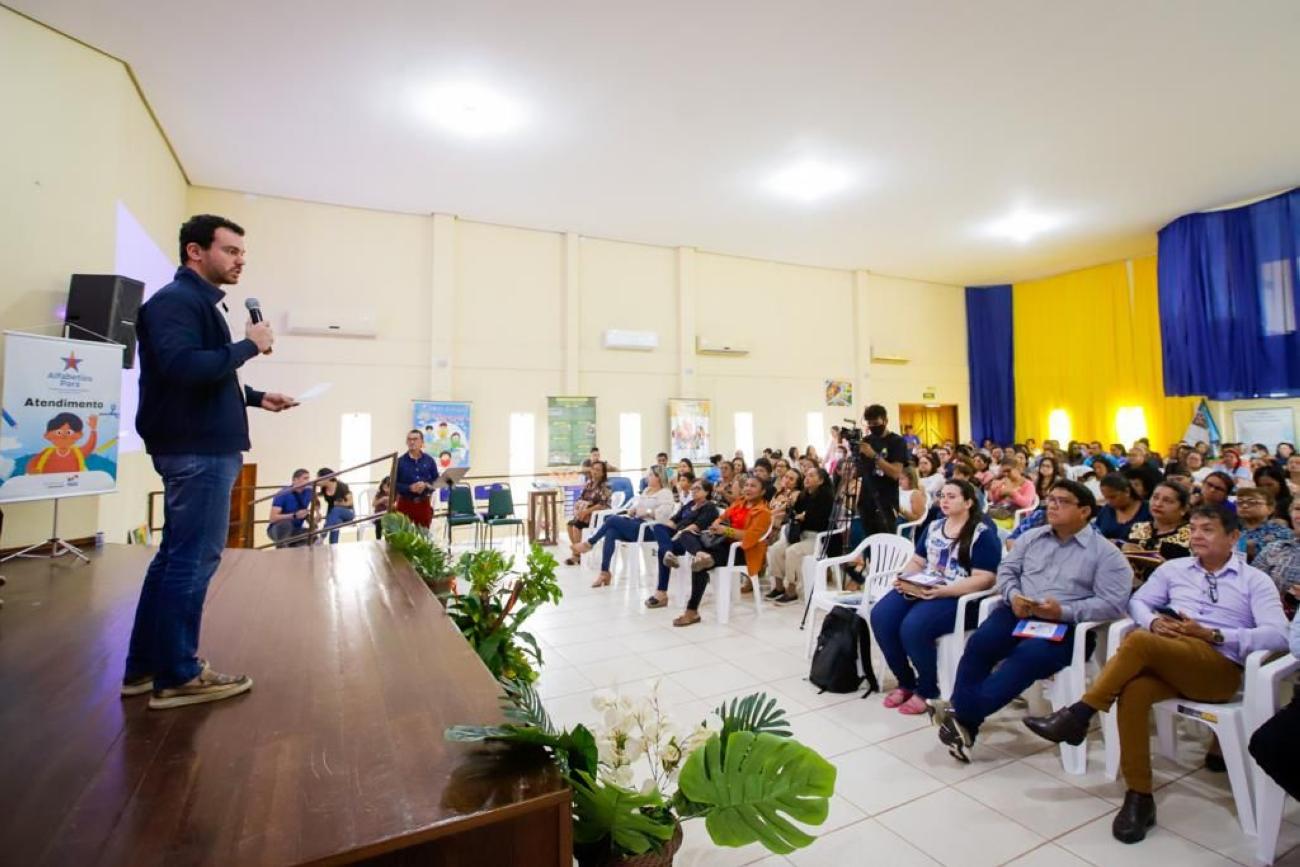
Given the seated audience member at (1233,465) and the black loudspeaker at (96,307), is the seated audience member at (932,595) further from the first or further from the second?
the seated audience member at (1233,465)

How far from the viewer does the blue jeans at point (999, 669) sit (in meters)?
2.22

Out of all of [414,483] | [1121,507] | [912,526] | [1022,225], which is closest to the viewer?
[1121,507]

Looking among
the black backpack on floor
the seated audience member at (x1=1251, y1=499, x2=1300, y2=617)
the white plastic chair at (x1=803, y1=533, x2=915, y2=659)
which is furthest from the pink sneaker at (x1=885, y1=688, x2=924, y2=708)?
the seated audience member at (x1=1251, y1=499, x2=1300, y2=617)

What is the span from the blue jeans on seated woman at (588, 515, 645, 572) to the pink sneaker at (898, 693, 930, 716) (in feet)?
9.20

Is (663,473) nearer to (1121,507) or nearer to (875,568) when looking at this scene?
(875,568)

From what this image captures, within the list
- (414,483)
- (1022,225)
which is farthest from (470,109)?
(1022,225)

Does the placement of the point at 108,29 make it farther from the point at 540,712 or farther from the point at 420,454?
the point at 540,712

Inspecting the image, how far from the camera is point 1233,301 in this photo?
25.8 feet

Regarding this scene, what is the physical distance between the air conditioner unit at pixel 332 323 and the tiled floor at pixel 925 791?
5513 mm

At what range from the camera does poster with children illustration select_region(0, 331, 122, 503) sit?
3.20 meters

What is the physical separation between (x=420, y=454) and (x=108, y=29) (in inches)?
142

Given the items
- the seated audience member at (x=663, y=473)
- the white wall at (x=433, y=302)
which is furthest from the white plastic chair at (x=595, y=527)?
the white wall at (x=433, y=302)

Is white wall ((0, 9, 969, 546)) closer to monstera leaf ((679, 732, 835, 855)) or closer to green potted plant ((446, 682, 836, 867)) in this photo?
green potted plant ((446, 682, 836, 867))

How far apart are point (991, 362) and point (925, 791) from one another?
11.9 m
